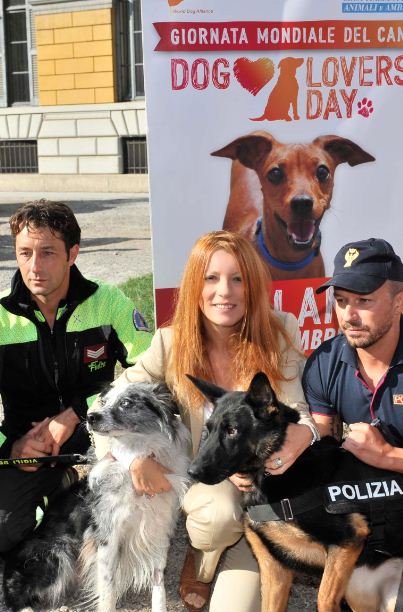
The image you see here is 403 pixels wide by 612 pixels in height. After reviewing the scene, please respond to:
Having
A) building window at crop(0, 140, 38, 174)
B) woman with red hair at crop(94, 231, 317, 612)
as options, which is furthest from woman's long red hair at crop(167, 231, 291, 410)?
building window at crop(0, 140, 38, 174)

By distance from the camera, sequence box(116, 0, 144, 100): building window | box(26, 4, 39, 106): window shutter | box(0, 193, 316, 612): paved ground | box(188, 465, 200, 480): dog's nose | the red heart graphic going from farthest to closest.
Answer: box(26, 4, 39, 106): window shutter
box(116, 0, 144, 100): building window
the red heart graphic
box(0, 193, 316, 612): paved ground
box(188, 465, 200, 480): dog's nose

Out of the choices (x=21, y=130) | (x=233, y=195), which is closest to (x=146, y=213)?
(x=21, y=130)

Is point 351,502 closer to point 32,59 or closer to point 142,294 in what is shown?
point 142,294

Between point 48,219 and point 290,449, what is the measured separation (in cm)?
160

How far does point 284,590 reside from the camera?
9.42ft

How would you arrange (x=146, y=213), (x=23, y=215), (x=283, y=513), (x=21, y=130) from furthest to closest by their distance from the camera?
(x=21, y=130) → (x=146, y=213) → (x=23, y=215) → (x=283, y=513)

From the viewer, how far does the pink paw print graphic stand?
4.43 m

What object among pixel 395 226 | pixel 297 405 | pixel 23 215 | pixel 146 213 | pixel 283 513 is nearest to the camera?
pixel 283 513

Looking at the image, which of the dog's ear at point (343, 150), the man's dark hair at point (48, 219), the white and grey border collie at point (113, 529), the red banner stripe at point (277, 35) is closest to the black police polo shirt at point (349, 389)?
the white and grey border collie at point (113, 529)

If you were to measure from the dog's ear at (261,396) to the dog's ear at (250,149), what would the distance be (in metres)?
2.09

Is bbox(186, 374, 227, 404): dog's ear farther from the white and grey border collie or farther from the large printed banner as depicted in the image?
the large printed banner

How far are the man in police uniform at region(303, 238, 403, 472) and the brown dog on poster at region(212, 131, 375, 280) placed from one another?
158cm

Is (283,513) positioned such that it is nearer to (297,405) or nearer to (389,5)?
(297,405)

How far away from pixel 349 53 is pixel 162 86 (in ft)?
3.70
